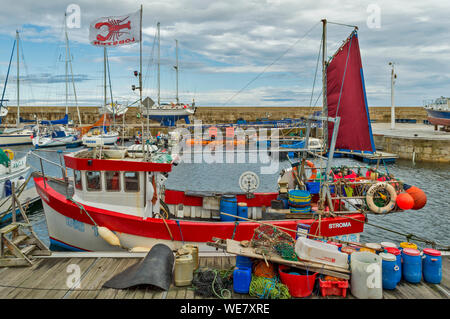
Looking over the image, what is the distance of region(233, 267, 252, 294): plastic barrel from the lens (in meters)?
6.32

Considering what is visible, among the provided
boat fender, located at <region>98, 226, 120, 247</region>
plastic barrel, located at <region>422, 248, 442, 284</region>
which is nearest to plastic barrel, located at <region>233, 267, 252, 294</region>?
plastic barrel, located at <region>422, 248, 442, 284</region>

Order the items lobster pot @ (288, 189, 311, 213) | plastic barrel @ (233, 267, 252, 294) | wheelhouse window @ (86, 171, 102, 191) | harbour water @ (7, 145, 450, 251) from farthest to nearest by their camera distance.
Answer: harbour water @ (7, 145, 450, 251), lobster pot @ (288, 189, 311, 213), wheelhouse window @ (86, 171, 102, 191), plastic barrel @ (233, 267, 252, 294)

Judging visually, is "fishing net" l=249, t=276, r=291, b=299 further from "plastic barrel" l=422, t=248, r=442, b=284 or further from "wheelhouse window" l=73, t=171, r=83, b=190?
"wheelhouse window" l=73, t=171, r=83, b=190

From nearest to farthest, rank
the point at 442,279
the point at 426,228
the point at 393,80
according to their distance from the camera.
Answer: the point at 442,279 < the point at 426,228 < the point at 393,80

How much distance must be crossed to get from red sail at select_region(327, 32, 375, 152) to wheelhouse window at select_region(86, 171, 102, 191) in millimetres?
7899

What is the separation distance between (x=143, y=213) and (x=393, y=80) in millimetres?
44753

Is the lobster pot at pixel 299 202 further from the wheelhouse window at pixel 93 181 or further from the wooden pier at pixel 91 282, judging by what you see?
the wheelhouse window at pixel 93 181

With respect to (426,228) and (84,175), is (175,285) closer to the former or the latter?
(84,175)

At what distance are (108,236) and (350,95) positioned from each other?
9075 millimetres

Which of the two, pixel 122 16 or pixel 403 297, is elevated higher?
pixel 122 16

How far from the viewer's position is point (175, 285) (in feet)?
21.7

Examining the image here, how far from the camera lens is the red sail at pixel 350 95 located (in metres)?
11.4

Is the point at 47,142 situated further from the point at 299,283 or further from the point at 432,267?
the point at 432,267
